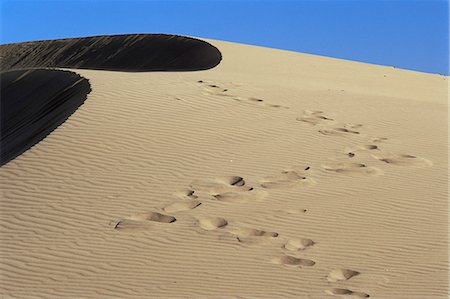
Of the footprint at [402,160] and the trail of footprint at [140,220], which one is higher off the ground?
the footprint at [402,160]

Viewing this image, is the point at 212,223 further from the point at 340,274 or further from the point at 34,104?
the point at 34,104

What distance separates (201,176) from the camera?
9.27 meters

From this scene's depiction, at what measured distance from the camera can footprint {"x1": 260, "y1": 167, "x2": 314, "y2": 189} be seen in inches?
355

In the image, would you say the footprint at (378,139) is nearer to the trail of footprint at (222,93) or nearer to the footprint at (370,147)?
the footprint at (370,147)

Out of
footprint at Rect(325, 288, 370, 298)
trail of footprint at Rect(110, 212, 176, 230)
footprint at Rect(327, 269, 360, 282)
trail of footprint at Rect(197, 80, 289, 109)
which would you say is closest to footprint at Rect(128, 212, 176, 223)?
trail of footprint at Rect(110, 212, 176, 230)

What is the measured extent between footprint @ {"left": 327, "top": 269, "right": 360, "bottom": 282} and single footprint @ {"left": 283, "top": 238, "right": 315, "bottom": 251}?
1.98 feet

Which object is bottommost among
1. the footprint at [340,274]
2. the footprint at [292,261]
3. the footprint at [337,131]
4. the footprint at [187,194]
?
the footprint at [340,274]

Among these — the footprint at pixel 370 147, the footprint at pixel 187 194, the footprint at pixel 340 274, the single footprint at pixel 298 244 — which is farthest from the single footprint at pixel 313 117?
the footprint at pixel 340 274

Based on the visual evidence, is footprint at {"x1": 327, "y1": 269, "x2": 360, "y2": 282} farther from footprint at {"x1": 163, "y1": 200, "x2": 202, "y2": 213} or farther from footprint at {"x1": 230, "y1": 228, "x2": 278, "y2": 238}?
footprint at {"x1": 163, "y1": 200, "x2": 202, "y2": 213}

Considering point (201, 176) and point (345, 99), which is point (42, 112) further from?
point (345, 99)

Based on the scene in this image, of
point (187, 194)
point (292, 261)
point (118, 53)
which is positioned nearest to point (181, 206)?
point (187, 194)

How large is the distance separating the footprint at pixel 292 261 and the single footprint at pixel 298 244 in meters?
0.25

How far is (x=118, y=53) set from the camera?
35781 millimetres

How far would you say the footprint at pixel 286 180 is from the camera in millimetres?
9008
